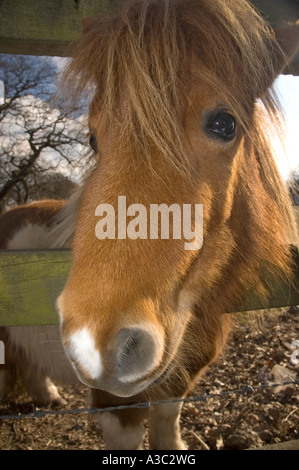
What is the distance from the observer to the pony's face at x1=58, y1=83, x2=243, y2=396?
3.26 feet

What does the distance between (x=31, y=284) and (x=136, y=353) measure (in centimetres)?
68

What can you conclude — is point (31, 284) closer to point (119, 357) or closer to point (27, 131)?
point (119, 357)

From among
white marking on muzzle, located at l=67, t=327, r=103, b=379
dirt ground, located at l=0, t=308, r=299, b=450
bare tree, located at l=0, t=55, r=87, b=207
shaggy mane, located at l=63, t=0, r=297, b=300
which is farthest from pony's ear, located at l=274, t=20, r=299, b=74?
bare tree, located at l=0, t=55, r=87, b=207

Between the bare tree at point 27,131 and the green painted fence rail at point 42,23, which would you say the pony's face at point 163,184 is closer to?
the green painted fence rail at point 42,23

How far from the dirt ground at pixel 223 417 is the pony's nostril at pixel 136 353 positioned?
5.48 ft

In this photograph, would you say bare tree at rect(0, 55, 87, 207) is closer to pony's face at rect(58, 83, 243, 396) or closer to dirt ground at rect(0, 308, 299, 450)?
dirt ground at rect(0, 308, 299, 450)

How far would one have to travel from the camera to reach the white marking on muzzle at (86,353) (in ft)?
3.18

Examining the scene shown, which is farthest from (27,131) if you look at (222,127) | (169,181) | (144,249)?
(144,249)

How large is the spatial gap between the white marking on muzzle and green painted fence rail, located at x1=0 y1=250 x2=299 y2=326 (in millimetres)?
498

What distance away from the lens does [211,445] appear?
9.67ft

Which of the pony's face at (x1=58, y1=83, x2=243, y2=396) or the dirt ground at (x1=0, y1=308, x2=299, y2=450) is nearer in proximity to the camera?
the pony's face at (x1=58, y1=83, x2=243, y2=396)

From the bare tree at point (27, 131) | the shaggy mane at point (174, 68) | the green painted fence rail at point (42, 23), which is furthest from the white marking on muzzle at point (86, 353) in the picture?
the bare tree at point (27, 131)

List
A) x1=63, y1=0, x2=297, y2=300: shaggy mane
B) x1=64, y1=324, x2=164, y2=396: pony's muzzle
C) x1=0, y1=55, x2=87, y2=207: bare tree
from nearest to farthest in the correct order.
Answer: x1=64, y1=324, x2=164, y2=396: pony's muzzle
x1=63, y1=0, x2=297, y2=300: shaggy mane
x1=0, y1=55, x2=87, y2=207: bare tree
